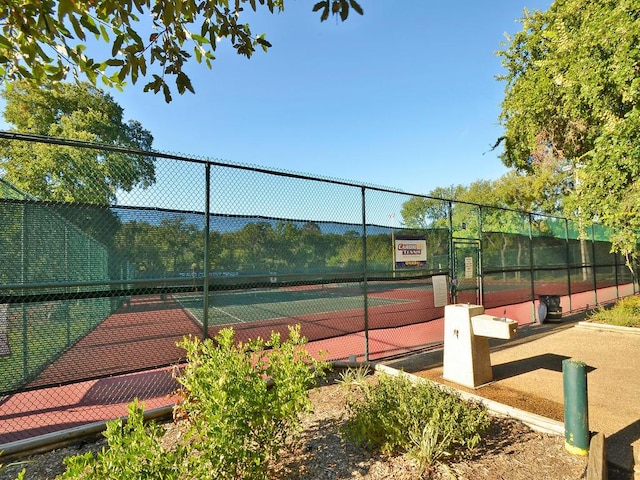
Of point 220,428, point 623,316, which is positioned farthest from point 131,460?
point 623,316

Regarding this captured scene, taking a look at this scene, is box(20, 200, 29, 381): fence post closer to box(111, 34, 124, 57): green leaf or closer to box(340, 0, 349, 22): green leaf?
box(111, 34, 124, 57): green leaf

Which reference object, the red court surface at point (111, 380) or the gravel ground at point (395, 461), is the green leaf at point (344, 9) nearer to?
the red court surface at point (111, 380)

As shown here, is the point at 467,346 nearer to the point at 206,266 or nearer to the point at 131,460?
the point at 206,266

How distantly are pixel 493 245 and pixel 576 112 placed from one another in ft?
12.3

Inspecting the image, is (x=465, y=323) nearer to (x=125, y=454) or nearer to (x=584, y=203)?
(x=125, y=454)

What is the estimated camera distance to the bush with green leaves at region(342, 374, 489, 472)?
2879 millimetres

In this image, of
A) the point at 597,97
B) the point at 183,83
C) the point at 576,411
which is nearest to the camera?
the point at 183,83

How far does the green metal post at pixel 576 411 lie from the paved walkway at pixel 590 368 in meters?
0.40

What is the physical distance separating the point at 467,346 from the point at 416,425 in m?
2.42

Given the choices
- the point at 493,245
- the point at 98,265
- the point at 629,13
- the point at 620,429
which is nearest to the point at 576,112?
the point at 629,13

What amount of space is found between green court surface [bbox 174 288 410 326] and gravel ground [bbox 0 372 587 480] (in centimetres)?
144

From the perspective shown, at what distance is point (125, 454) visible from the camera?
170 centimetres

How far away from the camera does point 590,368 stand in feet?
19.2

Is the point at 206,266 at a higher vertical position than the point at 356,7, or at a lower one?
lower
